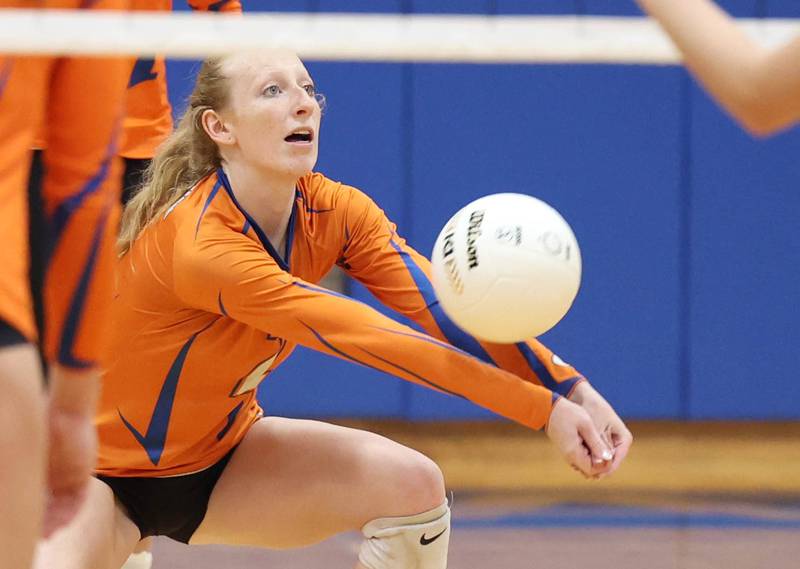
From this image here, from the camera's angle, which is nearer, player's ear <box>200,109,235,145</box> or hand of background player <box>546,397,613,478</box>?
hand of background player <box>546,397,613,478</box>

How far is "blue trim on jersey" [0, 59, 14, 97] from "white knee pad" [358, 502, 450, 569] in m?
1.38

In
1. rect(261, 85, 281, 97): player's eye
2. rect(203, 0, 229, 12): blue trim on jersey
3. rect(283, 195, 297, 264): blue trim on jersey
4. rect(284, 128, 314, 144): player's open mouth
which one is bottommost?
rect(283, 195, 297, 264): blue trim on jersey

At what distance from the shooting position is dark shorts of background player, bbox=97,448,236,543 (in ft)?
7.63

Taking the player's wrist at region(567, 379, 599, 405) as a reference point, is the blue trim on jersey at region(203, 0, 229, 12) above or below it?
above

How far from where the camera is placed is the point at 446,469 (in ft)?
15.7

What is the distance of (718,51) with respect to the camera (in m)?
1.10

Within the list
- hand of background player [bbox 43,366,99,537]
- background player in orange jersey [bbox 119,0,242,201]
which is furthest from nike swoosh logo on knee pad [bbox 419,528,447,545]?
hand of background player [bbox 43,366,99,537]

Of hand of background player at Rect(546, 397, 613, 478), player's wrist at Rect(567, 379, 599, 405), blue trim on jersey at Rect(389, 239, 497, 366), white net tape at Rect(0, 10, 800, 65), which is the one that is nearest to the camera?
white net tape at Rect(0, 10, 800, 65)

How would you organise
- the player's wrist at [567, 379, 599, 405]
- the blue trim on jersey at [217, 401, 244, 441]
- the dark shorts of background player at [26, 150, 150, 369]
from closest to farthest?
the dark shorts of background player at [26, 150, 150, 369], the player's wrist at [567, 379, 599, 405], the blue trim on jersey at [217, 401, 244, 441]

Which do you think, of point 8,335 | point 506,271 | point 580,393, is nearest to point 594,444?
point 580,393

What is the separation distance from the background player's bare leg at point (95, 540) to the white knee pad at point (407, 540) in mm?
445

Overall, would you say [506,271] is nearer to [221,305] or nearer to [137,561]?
[221,305]

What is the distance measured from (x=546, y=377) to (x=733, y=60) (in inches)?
46.0

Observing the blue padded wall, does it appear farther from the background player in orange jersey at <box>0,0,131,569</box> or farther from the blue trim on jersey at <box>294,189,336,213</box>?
the background player in orange jersey at <box>0,0,131,569</box>
